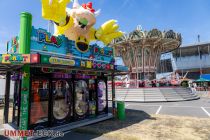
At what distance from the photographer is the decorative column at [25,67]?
7.83 metres

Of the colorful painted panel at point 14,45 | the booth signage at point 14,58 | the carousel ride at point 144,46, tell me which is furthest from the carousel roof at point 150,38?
the booth signage at point 14,58

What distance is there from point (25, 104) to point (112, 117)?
19.9 feet

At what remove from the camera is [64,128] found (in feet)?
30.8

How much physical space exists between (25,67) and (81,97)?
13.1 ft

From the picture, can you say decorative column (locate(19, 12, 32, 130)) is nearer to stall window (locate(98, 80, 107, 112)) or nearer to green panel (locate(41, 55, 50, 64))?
green panel (locate(41, 55, 50, 64))

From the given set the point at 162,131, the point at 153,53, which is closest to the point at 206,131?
the point at 162,131

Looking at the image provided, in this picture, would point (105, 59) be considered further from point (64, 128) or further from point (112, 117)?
point (64, 128)

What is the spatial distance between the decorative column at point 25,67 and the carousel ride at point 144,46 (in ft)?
99.3

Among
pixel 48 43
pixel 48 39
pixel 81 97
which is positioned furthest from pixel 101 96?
pixel 48 39

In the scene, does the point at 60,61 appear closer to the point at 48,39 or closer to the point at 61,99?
the point at 48,39

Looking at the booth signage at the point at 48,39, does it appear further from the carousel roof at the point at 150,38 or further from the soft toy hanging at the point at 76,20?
the carousel roof at the point at 150,38

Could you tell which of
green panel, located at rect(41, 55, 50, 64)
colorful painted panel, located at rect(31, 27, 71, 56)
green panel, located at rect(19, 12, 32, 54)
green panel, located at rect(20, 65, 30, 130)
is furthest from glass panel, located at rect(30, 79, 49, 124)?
green panel, located at rect(41, 55, 50, 64)

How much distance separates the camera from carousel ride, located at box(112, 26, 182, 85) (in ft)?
123

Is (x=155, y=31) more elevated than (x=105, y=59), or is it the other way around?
(x=155, y=31)
